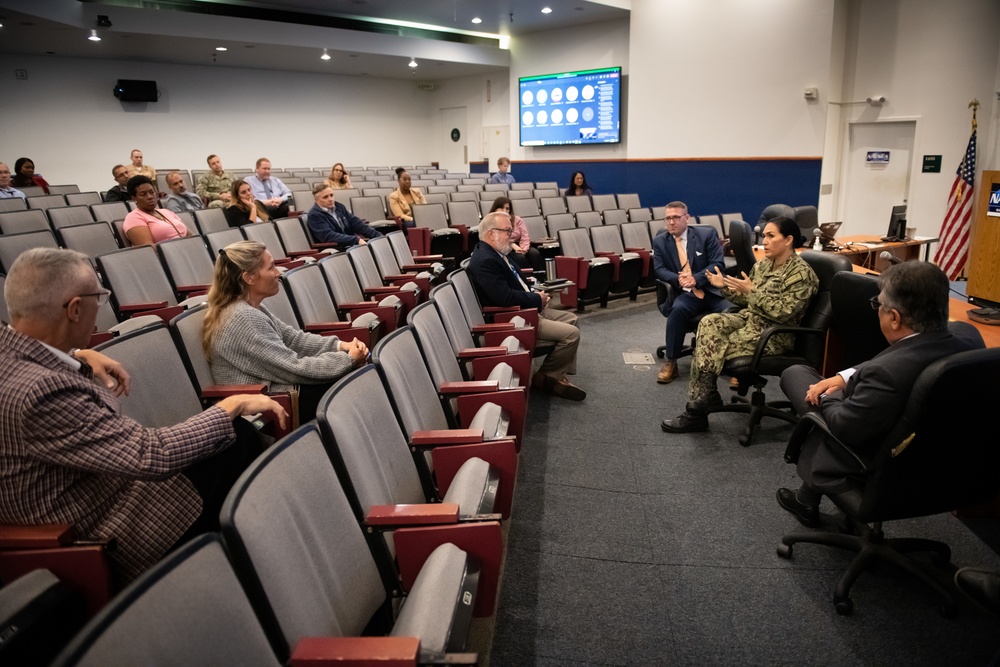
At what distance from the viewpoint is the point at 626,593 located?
2242 millimetres

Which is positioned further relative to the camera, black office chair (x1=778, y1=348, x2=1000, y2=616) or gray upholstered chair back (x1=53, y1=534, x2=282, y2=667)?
black office chair (x1=778, y1=348, x2=1000, y2=616)

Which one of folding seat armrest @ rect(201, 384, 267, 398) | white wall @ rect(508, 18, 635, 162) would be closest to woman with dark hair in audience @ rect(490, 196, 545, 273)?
folding seat armrest @ rect(201, 384, 267, 398)

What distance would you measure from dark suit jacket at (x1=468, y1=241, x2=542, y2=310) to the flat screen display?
875 centimetres

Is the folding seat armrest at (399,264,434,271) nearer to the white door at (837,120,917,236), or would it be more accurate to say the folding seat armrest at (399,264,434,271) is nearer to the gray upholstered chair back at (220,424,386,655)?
the gray upholstered chair back at (220,424,386,655)

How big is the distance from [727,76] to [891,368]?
353 inches

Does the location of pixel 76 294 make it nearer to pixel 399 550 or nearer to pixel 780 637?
pixel 399 550

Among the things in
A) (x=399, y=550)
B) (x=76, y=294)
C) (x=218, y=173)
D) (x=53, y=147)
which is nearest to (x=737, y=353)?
(x=399, y=550)

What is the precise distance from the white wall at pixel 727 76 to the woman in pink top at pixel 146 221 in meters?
8.19

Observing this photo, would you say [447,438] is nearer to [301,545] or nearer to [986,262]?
[301,545]

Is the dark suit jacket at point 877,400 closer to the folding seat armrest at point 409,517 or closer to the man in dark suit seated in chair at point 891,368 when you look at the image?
the man in dark suit seated in chair at point 891,368

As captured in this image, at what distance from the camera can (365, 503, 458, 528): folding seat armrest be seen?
1604mm

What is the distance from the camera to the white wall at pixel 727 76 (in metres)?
8.94

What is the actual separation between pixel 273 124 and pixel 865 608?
15.5 metres

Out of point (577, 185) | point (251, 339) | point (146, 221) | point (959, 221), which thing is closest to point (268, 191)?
point (146, 221)
